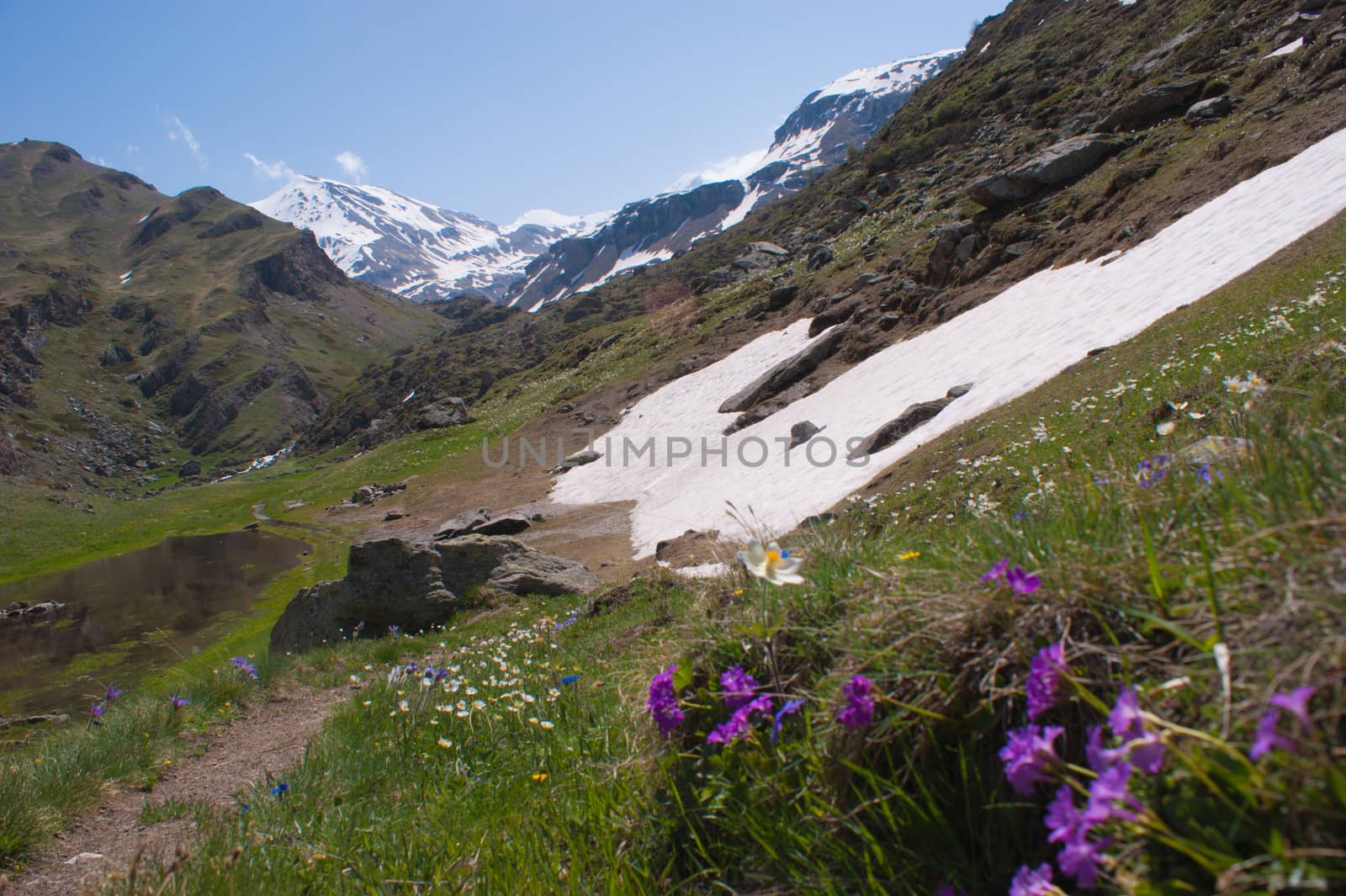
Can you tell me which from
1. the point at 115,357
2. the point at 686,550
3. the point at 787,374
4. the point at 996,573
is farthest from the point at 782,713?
the point at 115,357

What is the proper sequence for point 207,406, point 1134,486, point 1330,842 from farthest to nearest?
point 207,406
point 1134,486
point 1330,842

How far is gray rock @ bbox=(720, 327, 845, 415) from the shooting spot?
2953cm

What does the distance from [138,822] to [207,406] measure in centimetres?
20748

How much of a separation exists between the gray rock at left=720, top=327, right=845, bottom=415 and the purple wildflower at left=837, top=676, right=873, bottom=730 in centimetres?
2781

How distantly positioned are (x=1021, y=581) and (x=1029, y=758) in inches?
21.0

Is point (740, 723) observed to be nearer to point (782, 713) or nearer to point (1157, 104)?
point (782, 713)

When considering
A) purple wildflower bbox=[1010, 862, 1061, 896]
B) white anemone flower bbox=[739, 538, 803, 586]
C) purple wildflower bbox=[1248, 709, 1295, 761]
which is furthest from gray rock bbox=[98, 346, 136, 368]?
purple wildflower bbox=[1248, 709, 1295, 761]

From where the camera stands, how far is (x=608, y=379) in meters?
53.4

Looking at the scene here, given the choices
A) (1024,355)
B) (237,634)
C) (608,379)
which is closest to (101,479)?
(608,379)

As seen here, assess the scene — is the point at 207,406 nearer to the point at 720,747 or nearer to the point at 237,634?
the point at 237,634

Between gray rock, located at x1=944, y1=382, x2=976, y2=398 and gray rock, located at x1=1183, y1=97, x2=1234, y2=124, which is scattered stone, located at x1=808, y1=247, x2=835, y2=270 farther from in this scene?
gray rock, located at x1=944, y1=382, x2=976, y2=398

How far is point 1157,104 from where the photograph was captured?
2994 cm

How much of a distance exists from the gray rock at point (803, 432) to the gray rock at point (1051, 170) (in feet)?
55.9

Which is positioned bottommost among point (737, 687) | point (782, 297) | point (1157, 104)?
point (737, 687)
